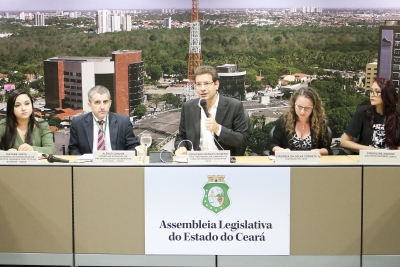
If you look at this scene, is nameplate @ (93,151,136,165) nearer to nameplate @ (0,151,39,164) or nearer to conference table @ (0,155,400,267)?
conference table @ (0,155,400,267)

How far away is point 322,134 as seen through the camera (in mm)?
3721

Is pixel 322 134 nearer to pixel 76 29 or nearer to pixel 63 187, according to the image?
pixel 63 187

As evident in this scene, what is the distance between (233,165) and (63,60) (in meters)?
2.67

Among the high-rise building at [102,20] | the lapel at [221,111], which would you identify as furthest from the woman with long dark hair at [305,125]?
the high-rise building at [102,20]

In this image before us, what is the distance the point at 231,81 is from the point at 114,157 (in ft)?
7.41

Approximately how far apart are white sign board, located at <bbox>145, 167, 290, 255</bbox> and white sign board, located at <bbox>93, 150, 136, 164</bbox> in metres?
0.13

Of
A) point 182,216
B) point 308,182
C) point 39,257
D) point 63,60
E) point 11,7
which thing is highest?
point 11,7

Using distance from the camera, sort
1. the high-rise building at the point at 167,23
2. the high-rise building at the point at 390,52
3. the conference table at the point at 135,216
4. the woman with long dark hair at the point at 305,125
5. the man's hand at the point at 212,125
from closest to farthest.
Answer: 1. the conference table at the point at 135,216
2. the man's hand at the point at 212,125
3. the woman with long dark hair at the point at 305,125
4. the high-rise building at the point at 390,52
5. the high-rise building at the point at 167,23

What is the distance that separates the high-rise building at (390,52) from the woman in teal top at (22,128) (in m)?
3.15

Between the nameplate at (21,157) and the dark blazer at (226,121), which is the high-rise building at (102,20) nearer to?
the dark blazer at (226,121)

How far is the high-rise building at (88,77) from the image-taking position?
511 centimetres

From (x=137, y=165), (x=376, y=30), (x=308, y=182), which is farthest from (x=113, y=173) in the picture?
(x=376, y=30)

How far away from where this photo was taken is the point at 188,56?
5.15 meters

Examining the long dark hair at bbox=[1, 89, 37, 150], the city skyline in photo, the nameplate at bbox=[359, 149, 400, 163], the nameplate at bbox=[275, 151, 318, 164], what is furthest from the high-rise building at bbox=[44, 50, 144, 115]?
the nameplate at bbox=[359, 149, 400, 163]
